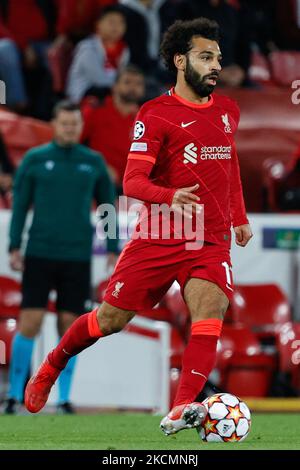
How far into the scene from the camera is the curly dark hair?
602 centimetres

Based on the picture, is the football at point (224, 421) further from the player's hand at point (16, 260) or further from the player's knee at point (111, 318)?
the player's hand at point (16, 260)

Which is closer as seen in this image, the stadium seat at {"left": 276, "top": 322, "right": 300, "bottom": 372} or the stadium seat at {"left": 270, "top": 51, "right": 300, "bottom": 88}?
the stadium seat at {"left": 276, "top": 322, "right": 300, "bottom": 372}

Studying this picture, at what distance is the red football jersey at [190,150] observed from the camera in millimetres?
5848

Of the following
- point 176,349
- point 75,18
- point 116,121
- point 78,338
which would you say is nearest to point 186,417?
point 78,338

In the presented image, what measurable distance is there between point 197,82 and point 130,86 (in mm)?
4886

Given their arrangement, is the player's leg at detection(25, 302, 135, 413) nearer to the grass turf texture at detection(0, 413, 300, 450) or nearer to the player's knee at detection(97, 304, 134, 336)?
the player's knee at detection(97, 304, 134, 336)

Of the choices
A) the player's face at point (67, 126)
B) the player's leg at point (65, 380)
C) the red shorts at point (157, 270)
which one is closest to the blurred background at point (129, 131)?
the player's leg at point (65, 380)

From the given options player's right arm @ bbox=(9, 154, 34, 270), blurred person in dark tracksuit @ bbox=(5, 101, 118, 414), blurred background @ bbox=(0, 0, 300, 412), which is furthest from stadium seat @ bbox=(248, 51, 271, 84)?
player's right arm @ bbox=(9, 154, 34, 270)

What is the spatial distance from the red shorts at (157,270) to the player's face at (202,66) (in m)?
0.72

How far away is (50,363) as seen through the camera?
6.29 meters

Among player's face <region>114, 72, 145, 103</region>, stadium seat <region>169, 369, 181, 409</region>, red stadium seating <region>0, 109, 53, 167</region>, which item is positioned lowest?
stadium seat <region>169, 369, 181, 409</region>

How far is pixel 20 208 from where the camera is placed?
8.49 meters

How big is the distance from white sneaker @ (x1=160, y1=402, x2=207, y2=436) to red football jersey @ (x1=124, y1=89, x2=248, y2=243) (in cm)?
79
